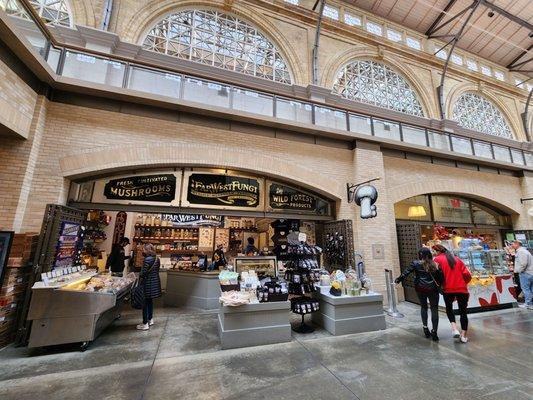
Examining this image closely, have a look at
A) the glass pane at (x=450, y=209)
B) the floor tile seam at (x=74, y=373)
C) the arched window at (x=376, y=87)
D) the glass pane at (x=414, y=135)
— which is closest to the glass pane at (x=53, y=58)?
the floor tile seam at (x=74, y=373)

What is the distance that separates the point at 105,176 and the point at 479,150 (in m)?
14.4

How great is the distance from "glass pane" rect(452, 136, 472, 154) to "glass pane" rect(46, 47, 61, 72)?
13695 millimetres

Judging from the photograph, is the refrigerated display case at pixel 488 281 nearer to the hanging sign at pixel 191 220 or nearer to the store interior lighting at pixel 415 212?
the store interior lighting at pixel 415 212

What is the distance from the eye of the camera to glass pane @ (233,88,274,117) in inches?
299

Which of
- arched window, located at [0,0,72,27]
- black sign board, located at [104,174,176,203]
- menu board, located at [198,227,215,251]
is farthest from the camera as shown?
menu board, located at [198,227,215,251]

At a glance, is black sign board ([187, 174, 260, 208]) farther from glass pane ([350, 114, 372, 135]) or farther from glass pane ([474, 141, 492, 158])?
glass pane ([474, 141, 492, 158])

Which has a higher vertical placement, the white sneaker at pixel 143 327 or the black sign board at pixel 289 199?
the black sign board at pixel 289 199

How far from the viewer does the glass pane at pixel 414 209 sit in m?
9.35

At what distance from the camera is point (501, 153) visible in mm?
11516

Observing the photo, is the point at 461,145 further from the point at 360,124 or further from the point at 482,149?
the point at 360,124

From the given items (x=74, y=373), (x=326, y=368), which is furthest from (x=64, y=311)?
(x=326, y=368)

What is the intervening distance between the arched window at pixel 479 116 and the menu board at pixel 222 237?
13586 mm

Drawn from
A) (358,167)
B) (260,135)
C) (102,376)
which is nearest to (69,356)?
(102,376)

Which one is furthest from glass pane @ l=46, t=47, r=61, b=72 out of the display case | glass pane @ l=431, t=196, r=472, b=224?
glass pane @ l=431, t=196, r=472, b=224
